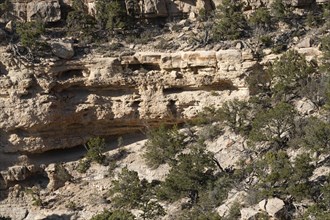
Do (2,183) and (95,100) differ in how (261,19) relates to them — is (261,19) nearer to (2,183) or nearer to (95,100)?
(95,100)

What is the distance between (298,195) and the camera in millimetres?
22156

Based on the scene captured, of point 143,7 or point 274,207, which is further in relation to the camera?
point 143,7

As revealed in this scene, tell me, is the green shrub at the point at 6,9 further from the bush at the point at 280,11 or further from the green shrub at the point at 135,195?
the bush at the point at 280,11

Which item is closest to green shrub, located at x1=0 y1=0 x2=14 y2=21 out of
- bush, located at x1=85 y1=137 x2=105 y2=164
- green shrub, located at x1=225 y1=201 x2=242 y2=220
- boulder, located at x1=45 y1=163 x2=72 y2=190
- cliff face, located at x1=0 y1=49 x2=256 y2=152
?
cliff face, located at x1=0 y1=49 x2=256 y2=152

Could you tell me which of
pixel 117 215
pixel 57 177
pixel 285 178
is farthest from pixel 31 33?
pixel 285 178

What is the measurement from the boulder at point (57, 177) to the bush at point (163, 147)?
447 centimetres

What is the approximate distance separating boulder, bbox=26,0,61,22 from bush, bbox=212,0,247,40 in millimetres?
9281

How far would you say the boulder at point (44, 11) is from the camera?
34.5 meters

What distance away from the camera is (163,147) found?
29.5 m

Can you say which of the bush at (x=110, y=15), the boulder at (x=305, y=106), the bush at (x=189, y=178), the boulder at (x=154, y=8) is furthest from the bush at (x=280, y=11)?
the bush at (x=189, y=178)

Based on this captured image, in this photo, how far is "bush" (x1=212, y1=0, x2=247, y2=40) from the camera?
32.1 meters

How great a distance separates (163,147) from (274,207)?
8779 millimetres

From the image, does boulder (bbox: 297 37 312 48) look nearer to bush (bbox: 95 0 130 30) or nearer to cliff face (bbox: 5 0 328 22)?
cliff face (bbox: 5 0 328 22)

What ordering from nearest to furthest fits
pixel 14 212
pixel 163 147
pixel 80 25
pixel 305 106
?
pixel 305 106 → pixel 163 147 → pixel 14 212 → pixel 80 25
